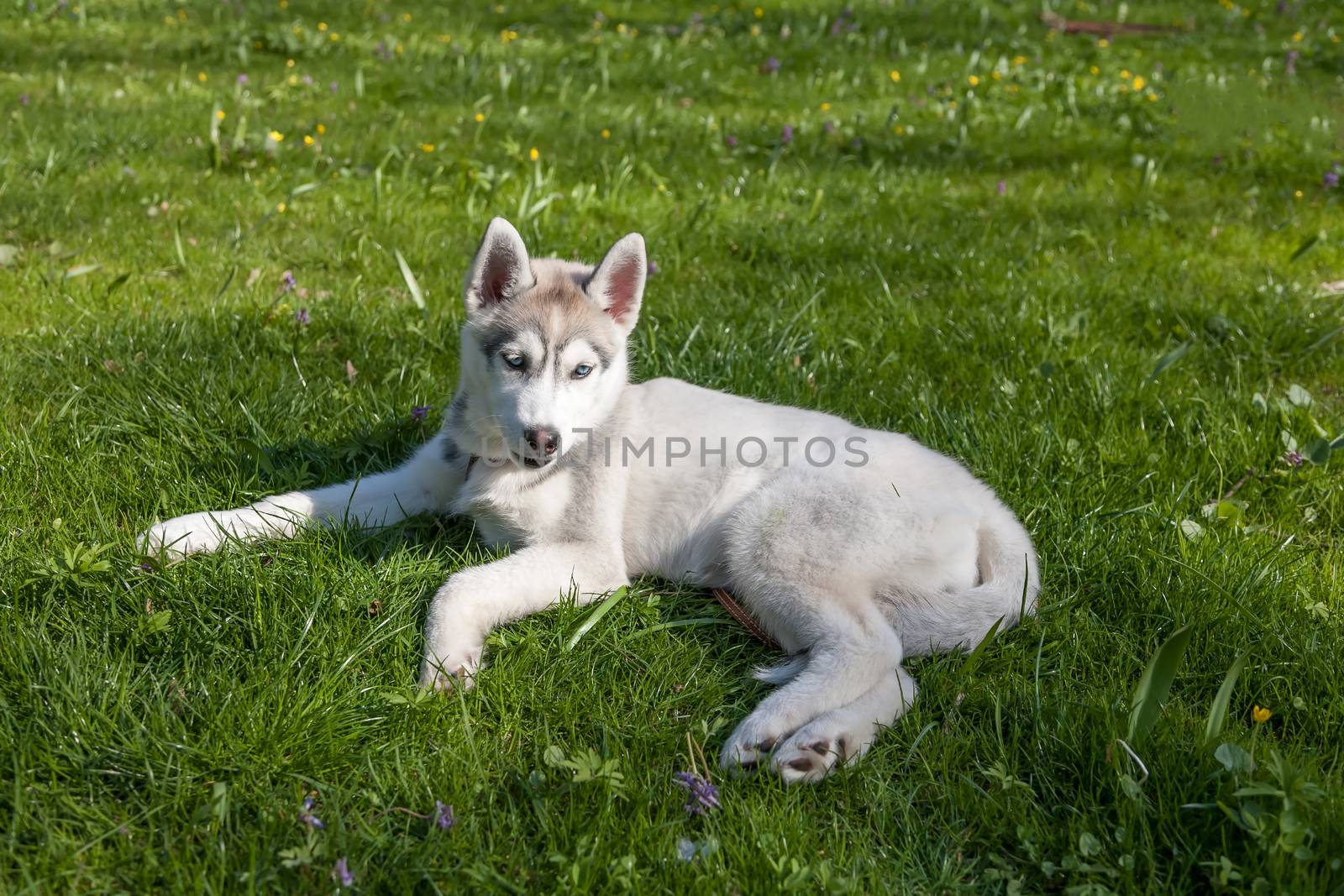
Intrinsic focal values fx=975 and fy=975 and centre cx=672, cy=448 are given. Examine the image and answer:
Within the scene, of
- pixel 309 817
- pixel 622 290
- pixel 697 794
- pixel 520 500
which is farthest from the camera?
pixel 622 290

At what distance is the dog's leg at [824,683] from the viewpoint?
2.50 m

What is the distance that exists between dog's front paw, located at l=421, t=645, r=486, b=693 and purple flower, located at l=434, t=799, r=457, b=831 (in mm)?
433

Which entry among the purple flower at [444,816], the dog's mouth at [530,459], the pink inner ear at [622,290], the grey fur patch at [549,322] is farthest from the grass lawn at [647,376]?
the pink inner ear at [622,290]

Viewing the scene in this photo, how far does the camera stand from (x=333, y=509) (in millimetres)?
3309

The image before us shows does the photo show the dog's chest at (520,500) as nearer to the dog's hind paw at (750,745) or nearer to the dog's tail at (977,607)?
the dog's hind paw at (750,745)

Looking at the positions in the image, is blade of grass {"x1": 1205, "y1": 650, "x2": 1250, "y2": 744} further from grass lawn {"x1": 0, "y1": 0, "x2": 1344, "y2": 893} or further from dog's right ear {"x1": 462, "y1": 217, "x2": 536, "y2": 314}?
dog's right ear {"x1": 462, "y1": 217, "x2": 536, "y2": 314}

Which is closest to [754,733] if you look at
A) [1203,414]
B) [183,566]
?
[183,566]

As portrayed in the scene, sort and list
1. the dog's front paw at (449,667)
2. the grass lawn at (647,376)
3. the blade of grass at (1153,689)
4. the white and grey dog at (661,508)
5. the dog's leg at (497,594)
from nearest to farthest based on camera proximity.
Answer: the grass lawn at (647,376), the blade of grass at (1153,689), the dog's front paw at (449,667), the dog's leg at (497,594), the white and grey dog at (661,508)

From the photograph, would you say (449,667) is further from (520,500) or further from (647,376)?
(647,376)

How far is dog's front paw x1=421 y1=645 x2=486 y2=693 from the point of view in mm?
2555

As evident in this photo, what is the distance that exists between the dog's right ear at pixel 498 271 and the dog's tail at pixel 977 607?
1587 mm

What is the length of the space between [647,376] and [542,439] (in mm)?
1451

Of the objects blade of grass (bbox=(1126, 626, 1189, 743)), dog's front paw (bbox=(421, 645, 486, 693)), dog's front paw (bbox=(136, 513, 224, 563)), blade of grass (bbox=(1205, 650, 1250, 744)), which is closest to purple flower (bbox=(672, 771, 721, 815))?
dog's front paw (bbox=(421, 645, 486, 693))

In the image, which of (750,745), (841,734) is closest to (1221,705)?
(841,734)
